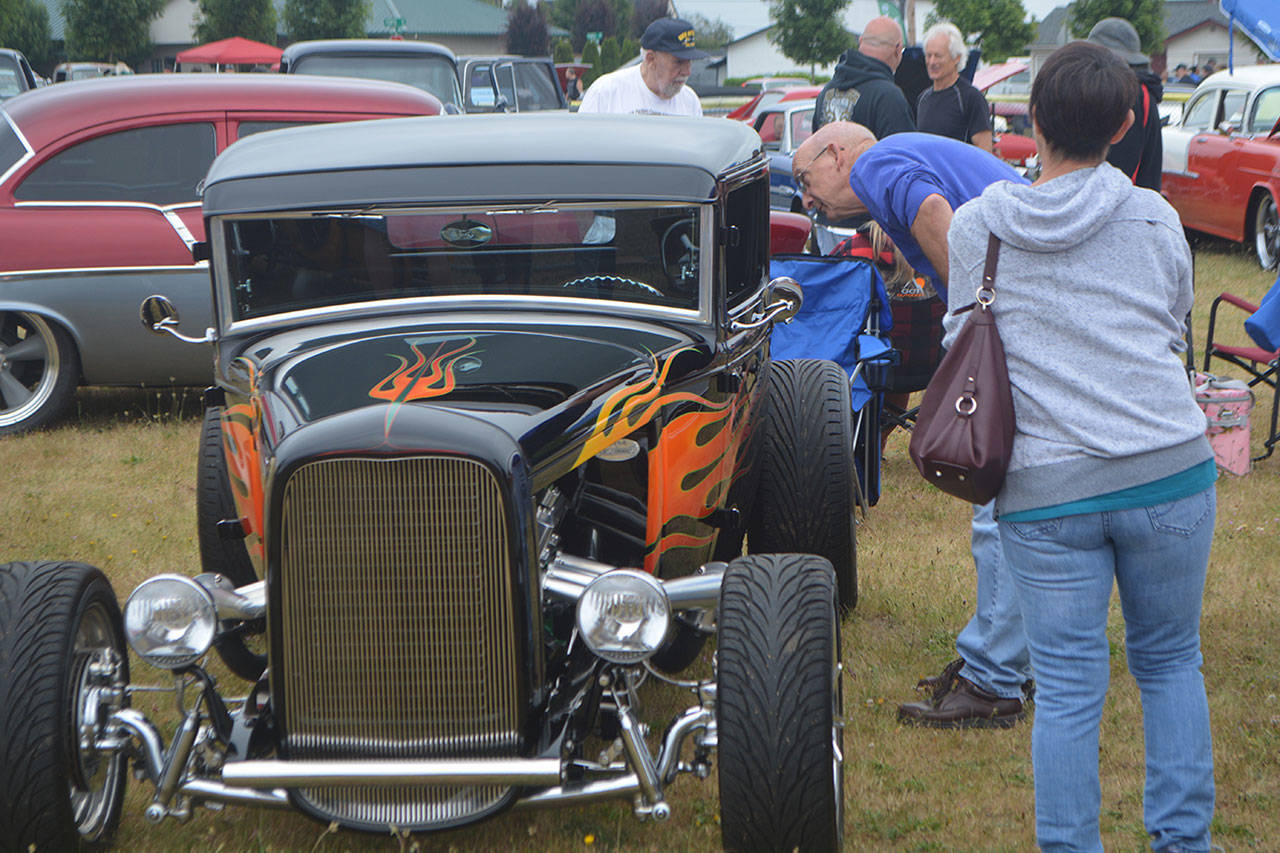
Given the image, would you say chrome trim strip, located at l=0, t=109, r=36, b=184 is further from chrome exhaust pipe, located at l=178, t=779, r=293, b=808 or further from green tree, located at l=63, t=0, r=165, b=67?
green tree, located at l=63, t=0, r=165, b=67

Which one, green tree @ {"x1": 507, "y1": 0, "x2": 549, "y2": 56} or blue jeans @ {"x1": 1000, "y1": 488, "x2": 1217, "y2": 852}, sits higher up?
green tree @ {"x1": 507, "y1": 0, "x2": 549, "y2": 56}

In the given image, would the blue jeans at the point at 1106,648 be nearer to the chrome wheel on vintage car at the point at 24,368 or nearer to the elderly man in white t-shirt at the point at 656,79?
the elderly man in white t-shirt at the point at 656,79

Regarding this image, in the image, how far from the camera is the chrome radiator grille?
9.00 ft

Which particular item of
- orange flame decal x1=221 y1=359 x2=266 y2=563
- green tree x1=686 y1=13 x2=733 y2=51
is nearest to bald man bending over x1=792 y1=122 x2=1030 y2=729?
orange flame decal x1=221 y1=359 x2=266 y2=563

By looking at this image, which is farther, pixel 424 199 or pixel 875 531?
pixel 875 531

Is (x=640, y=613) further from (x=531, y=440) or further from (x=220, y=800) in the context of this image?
(x=220, y=800)

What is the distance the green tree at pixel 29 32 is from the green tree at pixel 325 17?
32.8ft

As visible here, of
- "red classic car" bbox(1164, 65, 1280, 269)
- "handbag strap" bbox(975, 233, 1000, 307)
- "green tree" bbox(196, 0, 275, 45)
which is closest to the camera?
"handbag strap" bbox(975, 233, 1000, 307)

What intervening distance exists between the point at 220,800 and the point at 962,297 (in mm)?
1892

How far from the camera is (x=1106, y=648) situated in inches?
105

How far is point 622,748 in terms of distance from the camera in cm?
292

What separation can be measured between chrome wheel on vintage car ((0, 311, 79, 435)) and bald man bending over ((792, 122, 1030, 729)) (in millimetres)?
4715

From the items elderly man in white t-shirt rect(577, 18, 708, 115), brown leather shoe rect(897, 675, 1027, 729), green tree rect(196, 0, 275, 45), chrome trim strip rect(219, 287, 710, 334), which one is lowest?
brown leather shoe rect(897, 675, 1027, 729)

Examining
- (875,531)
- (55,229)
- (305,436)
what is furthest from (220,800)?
(55,229)
